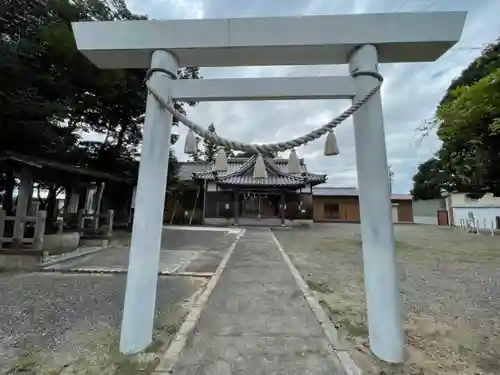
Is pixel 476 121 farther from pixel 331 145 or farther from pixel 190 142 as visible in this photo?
pixel 190 142

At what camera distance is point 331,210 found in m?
26.3

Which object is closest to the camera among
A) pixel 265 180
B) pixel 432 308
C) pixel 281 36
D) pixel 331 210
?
pixel 281 36

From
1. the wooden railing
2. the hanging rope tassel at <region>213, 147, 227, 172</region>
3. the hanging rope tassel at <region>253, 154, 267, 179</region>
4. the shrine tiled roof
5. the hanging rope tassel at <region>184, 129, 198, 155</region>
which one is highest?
the shrine tiled roof

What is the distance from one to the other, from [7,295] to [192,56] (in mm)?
4284

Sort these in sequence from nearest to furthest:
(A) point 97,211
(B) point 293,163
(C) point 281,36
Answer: (C) point 281,36, (B) point 293,163, (A) point 97,211

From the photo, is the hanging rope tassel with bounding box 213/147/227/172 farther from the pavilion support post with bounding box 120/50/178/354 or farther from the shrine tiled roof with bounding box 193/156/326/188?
the shrine tiled roof with bounding box 193/156/326/188

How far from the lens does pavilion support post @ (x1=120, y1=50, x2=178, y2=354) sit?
7.50 feet

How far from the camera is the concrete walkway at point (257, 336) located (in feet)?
7.14

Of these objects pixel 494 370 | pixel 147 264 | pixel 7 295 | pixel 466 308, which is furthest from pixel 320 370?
pixel 7 295

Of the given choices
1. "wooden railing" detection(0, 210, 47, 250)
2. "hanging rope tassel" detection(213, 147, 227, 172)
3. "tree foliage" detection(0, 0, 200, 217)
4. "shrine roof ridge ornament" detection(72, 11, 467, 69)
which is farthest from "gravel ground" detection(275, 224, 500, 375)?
"wooden railing" detection(0, 210, 47, 250)

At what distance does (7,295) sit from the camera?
409 cm

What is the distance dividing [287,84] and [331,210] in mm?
25122

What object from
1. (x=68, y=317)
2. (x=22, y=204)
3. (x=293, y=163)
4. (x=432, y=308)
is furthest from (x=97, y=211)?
(x=432, y=308)

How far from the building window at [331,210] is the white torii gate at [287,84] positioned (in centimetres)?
2460
